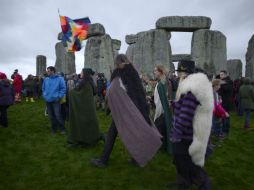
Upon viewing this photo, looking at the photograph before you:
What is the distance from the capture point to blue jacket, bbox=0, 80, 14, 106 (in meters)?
9.30

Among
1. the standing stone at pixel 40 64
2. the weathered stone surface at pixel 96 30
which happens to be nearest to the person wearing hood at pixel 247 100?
the weathered stone surface at pixel 96 30

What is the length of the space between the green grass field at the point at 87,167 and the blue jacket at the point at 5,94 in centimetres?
119

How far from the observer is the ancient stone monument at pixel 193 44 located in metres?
17.7

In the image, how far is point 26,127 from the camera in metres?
9.79

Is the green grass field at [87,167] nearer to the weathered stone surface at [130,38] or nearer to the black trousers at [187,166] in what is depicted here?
the black trousers at [187,166]

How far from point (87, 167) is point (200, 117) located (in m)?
2.51

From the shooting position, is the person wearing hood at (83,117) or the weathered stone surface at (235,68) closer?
the person wearing hood at (83,117)

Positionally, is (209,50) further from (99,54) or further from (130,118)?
(130,118)

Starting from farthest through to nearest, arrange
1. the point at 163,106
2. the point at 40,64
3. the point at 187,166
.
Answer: the point at 40,64
the point at 163,106
the point at 187,166

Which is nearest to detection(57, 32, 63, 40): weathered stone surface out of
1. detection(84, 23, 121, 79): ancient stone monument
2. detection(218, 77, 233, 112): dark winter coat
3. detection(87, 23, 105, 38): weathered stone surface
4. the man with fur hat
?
detection(87, 23, 105, 38): weathered stone surface

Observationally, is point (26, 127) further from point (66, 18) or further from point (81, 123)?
point (66, 18)

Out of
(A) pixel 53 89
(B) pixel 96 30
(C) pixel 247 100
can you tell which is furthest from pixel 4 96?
(B) pixel 96 30

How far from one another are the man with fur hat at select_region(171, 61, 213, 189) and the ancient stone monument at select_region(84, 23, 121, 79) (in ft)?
48.2

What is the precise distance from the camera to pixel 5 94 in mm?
9367
